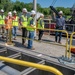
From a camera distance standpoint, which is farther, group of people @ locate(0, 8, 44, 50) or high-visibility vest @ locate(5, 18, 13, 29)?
high-visibility vest @ locate(5, 18, 13, 29)

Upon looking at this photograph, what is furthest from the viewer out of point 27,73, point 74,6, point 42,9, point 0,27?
point 42,9

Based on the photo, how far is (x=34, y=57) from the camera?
786cm

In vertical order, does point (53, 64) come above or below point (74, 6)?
below

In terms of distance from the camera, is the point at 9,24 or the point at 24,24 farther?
→ the point at 9,24

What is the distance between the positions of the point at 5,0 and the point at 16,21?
59182 mm

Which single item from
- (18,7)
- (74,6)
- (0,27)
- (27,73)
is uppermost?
(18,7)

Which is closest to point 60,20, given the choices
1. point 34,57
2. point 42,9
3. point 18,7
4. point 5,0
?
point 34,57

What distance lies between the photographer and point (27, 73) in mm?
6133

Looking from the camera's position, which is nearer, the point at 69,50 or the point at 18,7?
the point at 69,50

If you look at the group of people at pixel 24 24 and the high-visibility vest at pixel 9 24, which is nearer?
the group of people at pixel 24 24

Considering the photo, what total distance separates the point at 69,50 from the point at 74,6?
1203cm

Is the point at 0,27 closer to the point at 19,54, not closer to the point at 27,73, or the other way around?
the point at 19,54

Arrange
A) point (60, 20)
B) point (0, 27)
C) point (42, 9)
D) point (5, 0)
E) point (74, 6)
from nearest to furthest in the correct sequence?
1. point (60, 20)
2. point (0, 27)
3. point (74, 6)
4. point (5, 0)
5. point (42, 9)

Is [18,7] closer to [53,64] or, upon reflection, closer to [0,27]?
[0,27]
